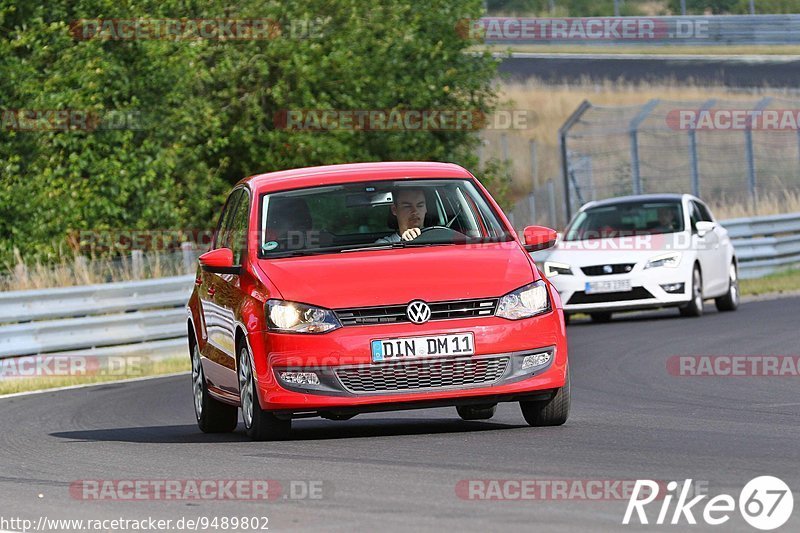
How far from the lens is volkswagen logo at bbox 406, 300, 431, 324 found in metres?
9.91

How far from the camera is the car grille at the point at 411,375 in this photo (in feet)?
32.5

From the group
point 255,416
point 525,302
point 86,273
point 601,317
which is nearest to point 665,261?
point 601,317

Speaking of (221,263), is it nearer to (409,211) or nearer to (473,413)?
(409,211)

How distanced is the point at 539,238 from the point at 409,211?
0.82 meters

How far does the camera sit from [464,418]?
1176cm

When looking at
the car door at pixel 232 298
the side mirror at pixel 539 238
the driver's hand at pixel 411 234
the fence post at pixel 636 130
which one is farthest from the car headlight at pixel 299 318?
the fence post at pixel 636 130

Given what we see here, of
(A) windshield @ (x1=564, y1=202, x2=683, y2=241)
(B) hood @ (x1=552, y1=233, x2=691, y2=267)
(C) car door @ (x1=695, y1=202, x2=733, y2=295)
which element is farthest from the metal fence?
(B) hood @ (x1=552, y1=233, x2=691, y2=267)

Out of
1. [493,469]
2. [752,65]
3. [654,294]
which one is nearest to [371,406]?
[493,469]

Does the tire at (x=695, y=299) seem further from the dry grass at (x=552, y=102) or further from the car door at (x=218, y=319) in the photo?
the dry grass at (x=552, y=102)

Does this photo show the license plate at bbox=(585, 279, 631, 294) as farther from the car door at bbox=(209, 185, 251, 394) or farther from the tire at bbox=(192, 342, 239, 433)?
the car door at bbox=(209, 185, 251, 394)

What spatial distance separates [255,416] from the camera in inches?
411

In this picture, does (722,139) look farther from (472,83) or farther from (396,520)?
(396,520)

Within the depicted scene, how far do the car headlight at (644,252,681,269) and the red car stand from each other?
1046 cm

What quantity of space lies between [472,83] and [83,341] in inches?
626
